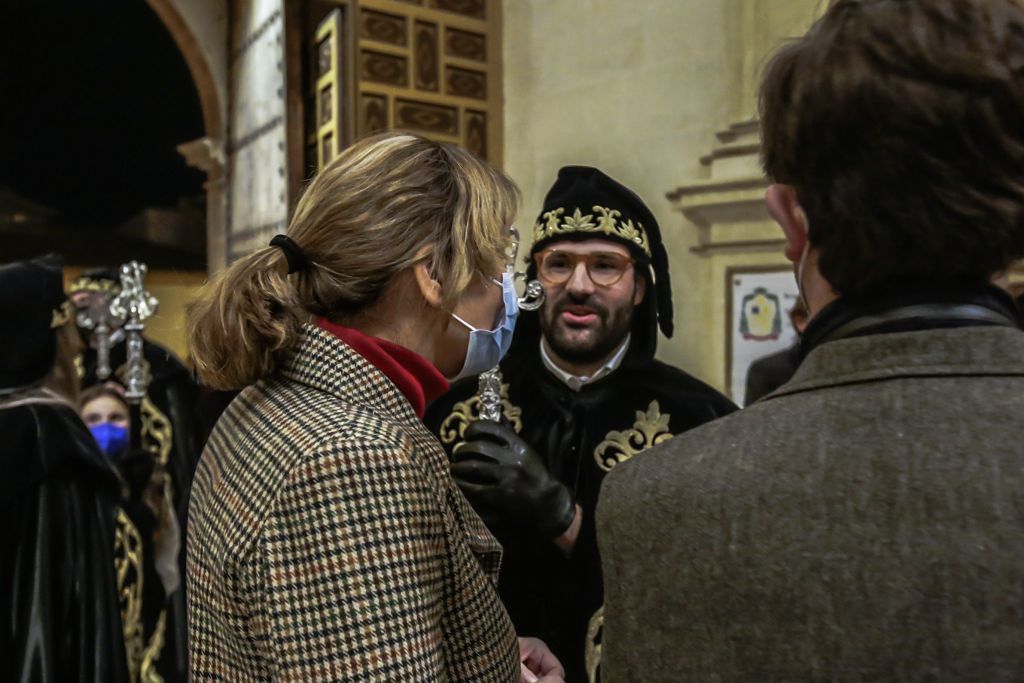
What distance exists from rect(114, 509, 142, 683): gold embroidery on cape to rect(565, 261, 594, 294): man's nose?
74.1 inches

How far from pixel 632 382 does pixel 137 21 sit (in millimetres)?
7281

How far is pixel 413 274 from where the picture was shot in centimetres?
127

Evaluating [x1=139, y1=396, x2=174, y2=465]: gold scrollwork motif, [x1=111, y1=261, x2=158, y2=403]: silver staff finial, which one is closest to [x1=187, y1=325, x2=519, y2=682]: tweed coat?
[x1=111, y1=261, x2=158, y2=403]: silver staff finial

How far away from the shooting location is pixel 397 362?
124 centimetres

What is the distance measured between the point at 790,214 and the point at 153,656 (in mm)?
3353

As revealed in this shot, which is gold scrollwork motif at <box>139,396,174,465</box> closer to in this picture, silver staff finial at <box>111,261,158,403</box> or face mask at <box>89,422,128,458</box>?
face mask at <box>89,422,128,458</box>

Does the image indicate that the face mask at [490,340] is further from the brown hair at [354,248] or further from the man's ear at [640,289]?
the man's ear at [640,289]

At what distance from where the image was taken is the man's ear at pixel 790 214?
838 mm

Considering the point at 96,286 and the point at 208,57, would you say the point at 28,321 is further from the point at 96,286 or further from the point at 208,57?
the point at 208,57

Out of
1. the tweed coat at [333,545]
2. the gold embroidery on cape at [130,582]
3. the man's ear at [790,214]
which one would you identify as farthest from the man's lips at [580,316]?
the gold embroidery on cape at [130,582]

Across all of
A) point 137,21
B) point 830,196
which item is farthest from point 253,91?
point 830,196

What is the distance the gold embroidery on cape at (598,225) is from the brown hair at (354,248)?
1077mm

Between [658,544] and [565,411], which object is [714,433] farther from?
[565,411]

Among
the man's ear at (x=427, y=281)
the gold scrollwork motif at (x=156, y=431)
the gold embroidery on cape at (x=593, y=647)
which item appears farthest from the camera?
the gold scrollwork motif at (x=156, y=431)
